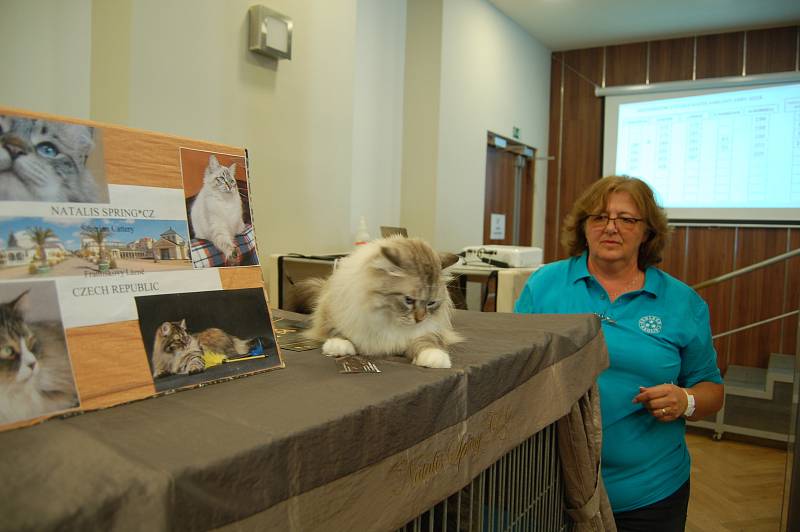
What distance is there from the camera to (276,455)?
46 cm

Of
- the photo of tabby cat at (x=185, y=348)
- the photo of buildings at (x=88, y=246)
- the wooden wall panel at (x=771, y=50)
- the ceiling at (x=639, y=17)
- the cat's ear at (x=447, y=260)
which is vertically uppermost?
the ceiling at (x=639, y=17)

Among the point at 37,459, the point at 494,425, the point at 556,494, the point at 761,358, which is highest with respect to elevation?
the point at 37,459

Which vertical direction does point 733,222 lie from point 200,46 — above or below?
below

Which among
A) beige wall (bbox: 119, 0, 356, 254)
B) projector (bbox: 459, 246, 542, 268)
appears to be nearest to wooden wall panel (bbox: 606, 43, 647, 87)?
projector (bbox: 459, 246, 542, 268)

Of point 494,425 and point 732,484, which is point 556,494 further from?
point 732,484

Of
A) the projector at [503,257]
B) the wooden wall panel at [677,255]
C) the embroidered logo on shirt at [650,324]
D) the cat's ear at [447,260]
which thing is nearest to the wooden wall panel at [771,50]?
the wooden wall panel at [677,255]

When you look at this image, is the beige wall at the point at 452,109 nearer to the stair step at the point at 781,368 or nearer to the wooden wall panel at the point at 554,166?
the wooden wall panel at the point at 554,166

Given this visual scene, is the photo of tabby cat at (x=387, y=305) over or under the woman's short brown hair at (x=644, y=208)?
under

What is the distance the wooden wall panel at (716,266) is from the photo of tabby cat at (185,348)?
5.26 metres

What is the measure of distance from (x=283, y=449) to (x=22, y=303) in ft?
0.89

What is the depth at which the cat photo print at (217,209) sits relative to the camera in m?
0.66

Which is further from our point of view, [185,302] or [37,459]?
[185,302]

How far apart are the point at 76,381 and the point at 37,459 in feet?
0.41

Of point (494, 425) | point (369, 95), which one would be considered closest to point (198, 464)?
point (494, 425)
